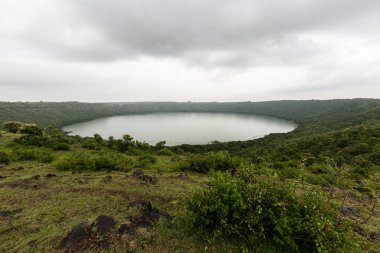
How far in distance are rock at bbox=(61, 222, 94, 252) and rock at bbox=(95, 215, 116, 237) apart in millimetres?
236

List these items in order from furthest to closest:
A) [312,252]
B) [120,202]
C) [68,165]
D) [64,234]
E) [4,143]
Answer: [4,143] → [68,165] → [120,202] → [64,234] → [312,252]

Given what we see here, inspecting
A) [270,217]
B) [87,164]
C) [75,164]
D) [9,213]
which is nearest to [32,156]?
[75,164]

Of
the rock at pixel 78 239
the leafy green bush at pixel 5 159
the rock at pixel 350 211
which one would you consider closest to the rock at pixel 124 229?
the rock at pixel 78 239

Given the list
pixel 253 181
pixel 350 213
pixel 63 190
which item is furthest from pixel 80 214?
pixel 350 213

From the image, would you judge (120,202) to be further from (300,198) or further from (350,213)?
(350,213)

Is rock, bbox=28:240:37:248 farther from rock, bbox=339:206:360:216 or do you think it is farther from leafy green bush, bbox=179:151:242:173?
rock, bbox=339:206:360:216

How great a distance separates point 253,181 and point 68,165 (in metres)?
12.3

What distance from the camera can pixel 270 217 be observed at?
4609 mm

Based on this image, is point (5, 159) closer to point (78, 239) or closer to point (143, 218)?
point (78, 239)

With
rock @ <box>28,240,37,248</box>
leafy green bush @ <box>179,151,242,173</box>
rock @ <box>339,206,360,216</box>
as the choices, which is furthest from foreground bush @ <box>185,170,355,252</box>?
leafy green bush @ <box>179,151,242,173</box>

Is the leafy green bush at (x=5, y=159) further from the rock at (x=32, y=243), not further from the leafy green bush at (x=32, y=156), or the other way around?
the rock at (x=32, y=243)

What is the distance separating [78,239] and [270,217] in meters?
5.01

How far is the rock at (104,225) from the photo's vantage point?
17.2 ft

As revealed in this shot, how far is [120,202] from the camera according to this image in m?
7.26
